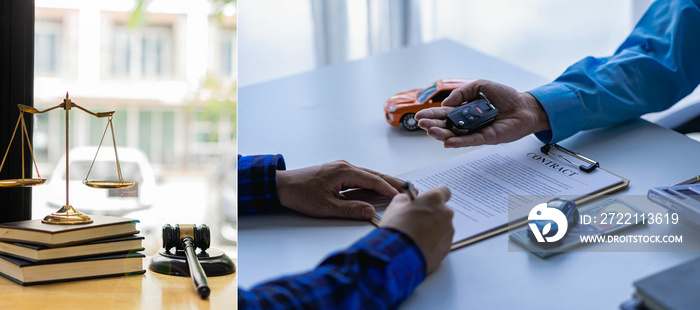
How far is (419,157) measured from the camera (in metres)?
1.10

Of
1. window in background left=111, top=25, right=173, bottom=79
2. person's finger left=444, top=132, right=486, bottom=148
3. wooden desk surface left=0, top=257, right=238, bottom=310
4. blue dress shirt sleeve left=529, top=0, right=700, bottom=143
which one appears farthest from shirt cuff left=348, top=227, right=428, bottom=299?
window in background left=111, top=25, right=173, bottom=79

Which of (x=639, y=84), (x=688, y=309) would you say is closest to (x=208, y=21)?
(x=639, y=84)

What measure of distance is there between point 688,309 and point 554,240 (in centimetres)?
Result: 25

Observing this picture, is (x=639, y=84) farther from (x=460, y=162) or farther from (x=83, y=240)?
(x=83, y=240)

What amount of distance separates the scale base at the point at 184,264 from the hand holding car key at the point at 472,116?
1.46ft

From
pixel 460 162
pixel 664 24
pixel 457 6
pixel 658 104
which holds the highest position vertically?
pixel 457 6

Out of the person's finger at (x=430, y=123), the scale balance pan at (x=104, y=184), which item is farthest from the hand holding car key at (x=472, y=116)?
the scale balance pan at (x=104, y=184)

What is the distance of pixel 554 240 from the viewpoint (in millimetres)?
760

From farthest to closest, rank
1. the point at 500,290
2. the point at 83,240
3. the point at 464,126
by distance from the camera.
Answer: the point at 464,126 < the point at 83,240 < the point at 500,290

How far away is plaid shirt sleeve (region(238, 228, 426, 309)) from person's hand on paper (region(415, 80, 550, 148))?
37 centimetres

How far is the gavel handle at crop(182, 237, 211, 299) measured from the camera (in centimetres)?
74

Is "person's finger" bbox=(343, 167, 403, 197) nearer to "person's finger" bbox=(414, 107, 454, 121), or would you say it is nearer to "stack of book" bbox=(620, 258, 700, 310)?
"person's finger" bbox=(414, 107, 454, 121)

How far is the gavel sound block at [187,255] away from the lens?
0.84m

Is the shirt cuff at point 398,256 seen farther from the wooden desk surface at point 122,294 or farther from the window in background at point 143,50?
the window in background at point 143,50
